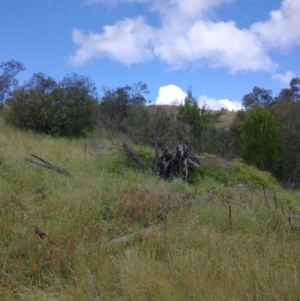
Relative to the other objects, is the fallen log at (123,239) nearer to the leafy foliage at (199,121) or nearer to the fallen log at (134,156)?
the fallen log at (134,156)

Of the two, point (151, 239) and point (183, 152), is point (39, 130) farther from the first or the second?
point (151, 239)

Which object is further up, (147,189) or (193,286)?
(147,189)

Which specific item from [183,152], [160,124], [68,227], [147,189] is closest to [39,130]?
[160,124]

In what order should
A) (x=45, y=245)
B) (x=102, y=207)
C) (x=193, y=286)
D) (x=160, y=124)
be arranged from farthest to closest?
(x=160, y=124) < (x=102, y=207) < (x=45, y=245) < (x=193, y=286)

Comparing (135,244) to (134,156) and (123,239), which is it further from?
(134,156)

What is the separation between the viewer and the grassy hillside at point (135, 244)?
11.1 ft

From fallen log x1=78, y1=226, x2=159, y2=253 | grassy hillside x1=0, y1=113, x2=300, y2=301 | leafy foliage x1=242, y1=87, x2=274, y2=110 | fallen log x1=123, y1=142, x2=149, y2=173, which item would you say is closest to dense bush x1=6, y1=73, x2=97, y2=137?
fallen log x1=123, y1=142, x2=149, y2=173

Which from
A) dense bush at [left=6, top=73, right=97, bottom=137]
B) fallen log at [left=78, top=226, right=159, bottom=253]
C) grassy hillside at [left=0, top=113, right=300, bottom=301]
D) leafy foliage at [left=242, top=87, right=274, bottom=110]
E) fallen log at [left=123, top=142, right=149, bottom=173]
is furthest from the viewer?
leafy foliage at [left=242, top=87, right=274, bottom=110]

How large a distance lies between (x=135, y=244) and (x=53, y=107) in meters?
13.2

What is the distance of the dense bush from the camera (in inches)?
630

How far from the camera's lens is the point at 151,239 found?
443cm

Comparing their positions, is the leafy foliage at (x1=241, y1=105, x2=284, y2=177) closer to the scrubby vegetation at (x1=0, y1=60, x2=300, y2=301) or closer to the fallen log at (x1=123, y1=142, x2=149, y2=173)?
the scrubby vegetation at (x1=0, y1=60, x2=300, y2=301)

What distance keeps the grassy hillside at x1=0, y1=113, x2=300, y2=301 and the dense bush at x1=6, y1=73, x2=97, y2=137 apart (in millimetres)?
9348

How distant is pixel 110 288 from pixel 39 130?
14.0 m
